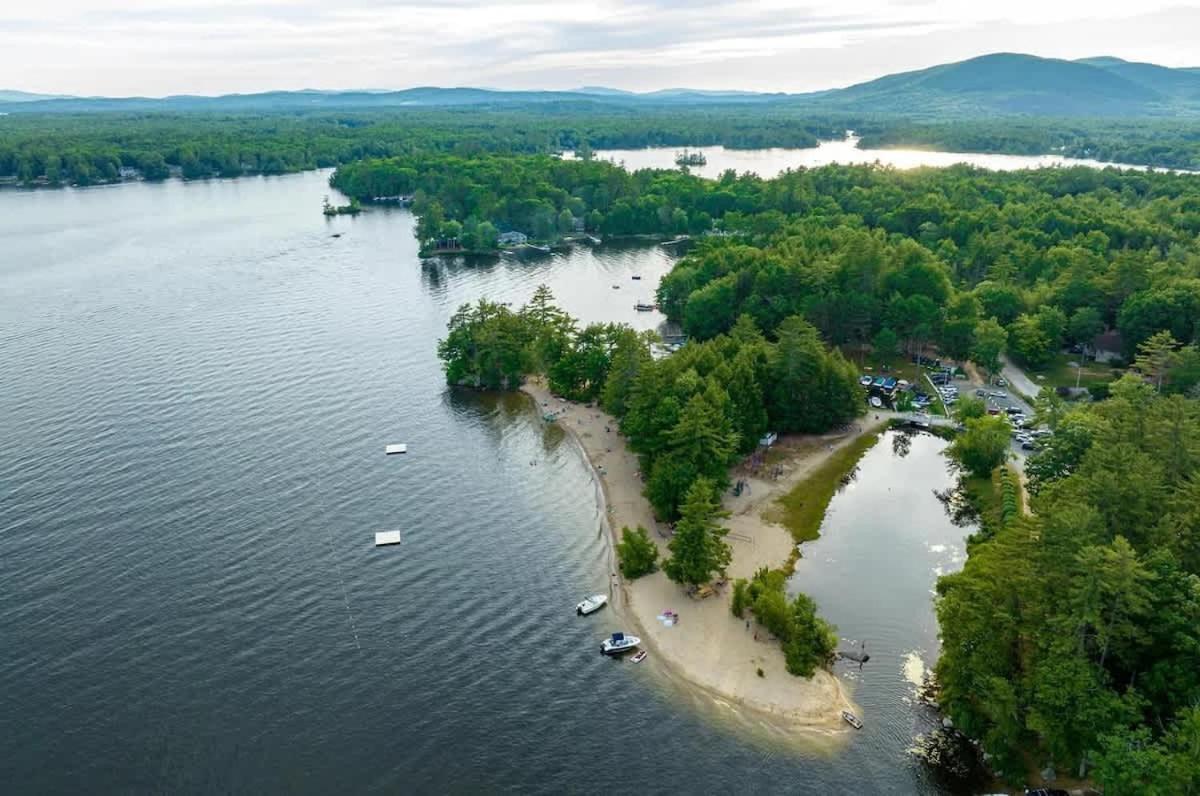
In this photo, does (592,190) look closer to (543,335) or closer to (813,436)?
(543,335)

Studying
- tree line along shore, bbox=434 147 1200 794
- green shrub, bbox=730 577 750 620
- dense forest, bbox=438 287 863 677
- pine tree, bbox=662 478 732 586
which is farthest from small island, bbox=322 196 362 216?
Result: green shrub, bbox=730 577 750 620

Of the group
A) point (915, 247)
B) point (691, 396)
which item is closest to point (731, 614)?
point (691, 396)

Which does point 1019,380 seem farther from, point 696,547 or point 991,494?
point 696,547

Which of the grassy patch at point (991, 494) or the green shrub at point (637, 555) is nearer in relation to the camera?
the green shrub at point (637, 555)

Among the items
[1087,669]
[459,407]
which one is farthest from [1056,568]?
[459,407]

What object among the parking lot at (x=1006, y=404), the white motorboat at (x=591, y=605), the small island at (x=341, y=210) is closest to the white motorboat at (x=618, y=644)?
the white motorboat at (x=591, y=605)

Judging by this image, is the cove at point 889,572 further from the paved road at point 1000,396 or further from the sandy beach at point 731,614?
the paved road at point 1000,396
